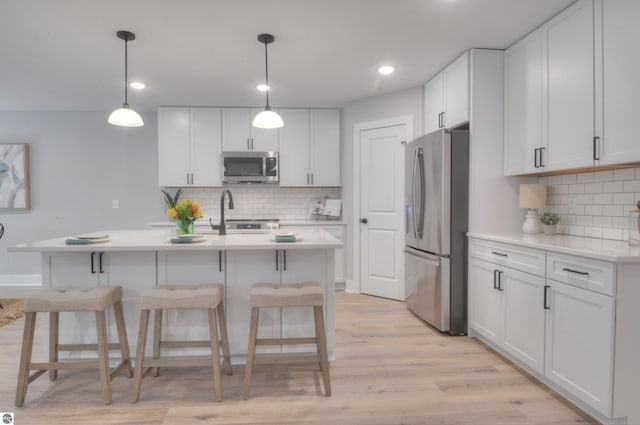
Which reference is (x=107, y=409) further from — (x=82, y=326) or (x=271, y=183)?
(x=271, y=183)

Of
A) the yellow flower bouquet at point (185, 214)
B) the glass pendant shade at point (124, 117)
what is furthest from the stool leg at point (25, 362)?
the glass pendant shade at point (124, 117)

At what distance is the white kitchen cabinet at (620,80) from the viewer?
6.45 ft

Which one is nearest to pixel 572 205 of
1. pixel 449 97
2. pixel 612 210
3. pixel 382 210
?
pixel 612 210

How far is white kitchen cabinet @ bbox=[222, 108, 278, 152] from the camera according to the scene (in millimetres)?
4898

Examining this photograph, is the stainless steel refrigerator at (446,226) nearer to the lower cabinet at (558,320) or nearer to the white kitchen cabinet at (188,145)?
the lower cabinet at (558,320)

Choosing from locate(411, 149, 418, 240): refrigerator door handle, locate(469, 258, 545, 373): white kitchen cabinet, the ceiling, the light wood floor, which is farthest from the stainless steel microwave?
locate(469, 258, 545, 373): white kitchen cabinet

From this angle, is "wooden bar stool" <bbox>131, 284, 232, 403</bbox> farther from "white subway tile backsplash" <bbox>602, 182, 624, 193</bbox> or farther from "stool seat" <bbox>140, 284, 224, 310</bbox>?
"white subway tile backsplash" <bbox>602, 182, 624, 193</bbox>

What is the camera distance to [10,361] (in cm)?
263

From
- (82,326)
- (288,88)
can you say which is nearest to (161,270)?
(82,326)

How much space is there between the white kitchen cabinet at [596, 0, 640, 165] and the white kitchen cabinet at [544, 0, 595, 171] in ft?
0.29

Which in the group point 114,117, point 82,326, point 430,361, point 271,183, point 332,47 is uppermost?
point 332,47

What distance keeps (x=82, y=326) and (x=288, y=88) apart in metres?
2.99

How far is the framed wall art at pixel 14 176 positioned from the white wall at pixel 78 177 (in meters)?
0.08

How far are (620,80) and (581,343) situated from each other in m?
1.46
